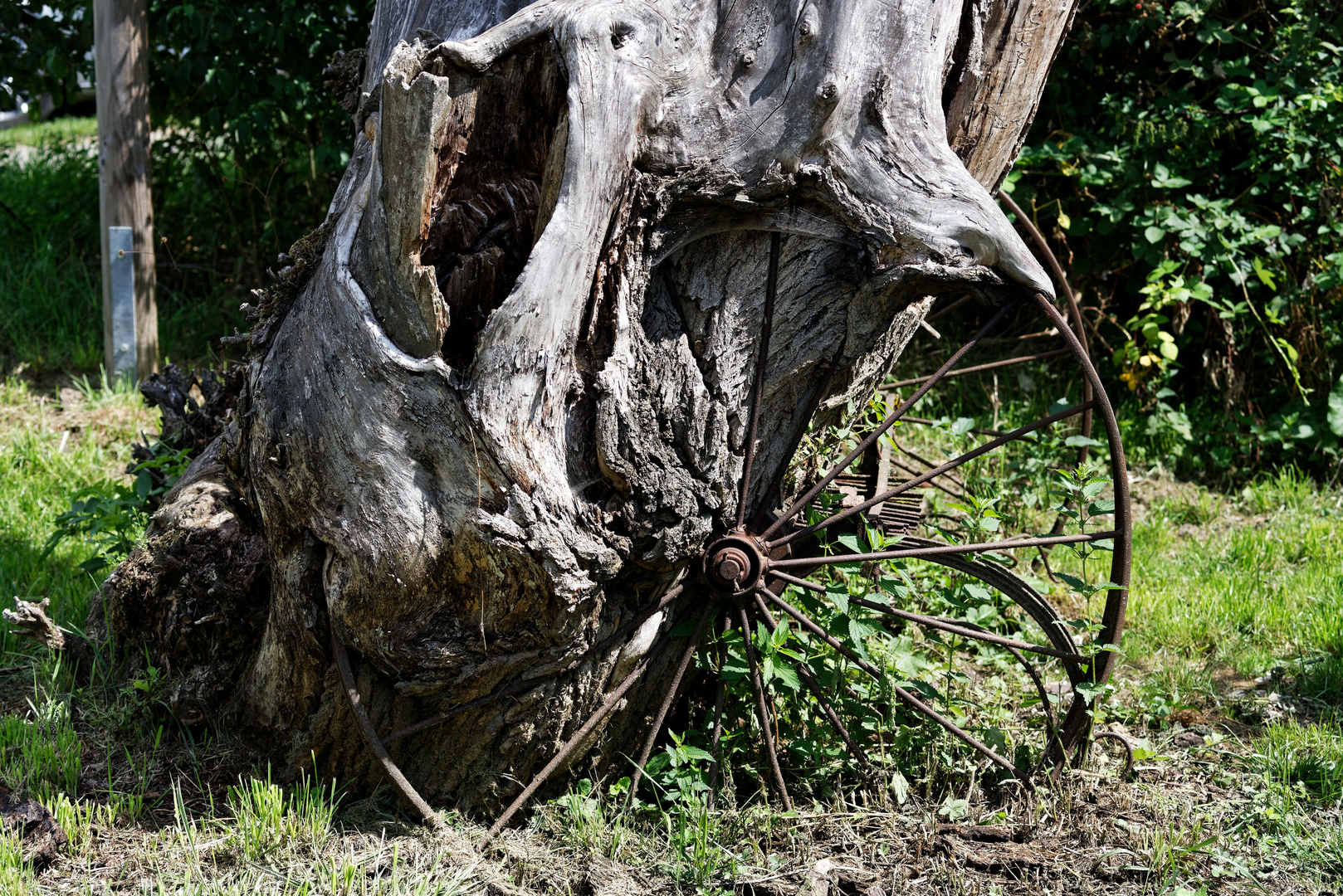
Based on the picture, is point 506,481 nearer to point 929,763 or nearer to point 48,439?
point 929,763

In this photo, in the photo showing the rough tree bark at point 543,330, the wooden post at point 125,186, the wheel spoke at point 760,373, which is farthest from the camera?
the wooden post at point 125,186

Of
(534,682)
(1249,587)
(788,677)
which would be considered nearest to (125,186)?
(534,682)

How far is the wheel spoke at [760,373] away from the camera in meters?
2.48

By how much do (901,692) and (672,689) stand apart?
0.59m

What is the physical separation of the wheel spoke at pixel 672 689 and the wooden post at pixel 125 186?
3.91m

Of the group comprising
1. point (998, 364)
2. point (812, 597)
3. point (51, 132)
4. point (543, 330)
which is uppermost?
point (51, 132)

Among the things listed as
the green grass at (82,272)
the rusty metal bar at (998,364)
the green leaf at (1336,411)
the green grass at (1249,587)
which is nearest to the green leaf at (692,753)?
the rusty metal bar at (998,364)

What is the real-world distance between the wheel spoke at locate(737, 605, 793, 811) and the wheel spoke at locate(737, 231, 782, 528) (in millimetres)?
254

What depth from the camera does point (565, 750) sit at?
252 centimetres

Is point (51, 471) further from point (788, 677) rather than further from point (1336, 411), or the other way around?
point (1336, 411)

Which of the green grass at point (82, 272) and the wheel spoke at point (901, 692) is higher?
the green grass at point (82, 272)

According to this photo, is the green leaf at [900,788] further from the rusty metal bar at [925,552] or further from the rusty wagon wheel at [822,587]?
the rusty metal bar at [925,552]

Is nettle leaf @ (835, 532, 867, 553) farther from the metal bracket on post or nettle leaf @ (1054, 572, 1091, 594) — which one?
the metal bracket on post

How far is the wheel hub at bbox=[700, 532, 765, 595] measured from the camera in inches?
99.0
